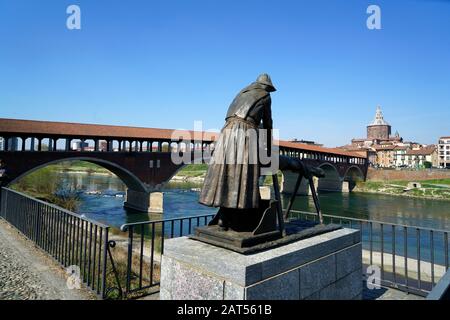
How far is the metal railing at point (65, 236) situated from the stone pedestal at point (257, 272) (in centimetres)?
99

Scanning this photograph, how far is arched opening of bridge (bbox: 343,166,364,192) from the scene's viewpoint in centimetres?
6000

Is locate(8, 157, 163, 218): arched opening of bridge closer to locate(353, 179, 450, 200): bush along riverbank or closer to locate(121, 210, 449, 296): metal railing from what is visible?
locate(121, 210, 449, 296): metal railing

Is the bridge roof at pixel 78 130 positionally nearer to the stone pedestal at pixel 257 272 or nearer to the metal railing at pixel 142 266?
the metal railing at pixel 142 266

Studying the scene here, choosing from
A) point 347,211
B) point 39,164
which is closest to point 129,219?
point 39,164

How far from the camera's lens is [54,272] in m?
4.77

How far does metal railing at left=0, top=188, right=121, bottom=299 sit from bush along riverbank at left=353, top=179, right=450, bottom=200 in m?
52.3

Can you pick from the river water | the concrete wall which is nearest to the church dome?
the concrete wall

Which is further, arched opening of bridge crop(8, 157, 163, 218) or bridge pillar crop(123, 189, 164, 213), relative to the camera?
bridge pillar crop(123, 189, 164, 213)

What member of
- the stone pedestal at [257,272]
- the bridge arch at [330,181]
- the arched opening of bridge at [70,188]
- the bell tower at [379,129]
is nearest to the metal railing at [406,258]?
the stone pedestal at [257,272]

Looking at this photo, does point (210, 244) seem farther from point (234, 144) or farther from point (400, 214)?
point (400, 214)

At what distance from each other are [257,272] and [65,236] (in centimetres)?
400

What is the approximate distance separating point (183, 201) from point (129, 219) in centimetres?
1090

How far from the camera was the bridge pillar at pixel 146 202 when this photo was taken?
3069 cm

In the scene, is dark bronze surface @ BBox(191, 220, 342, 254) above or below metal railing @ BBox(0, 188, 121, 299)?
above
